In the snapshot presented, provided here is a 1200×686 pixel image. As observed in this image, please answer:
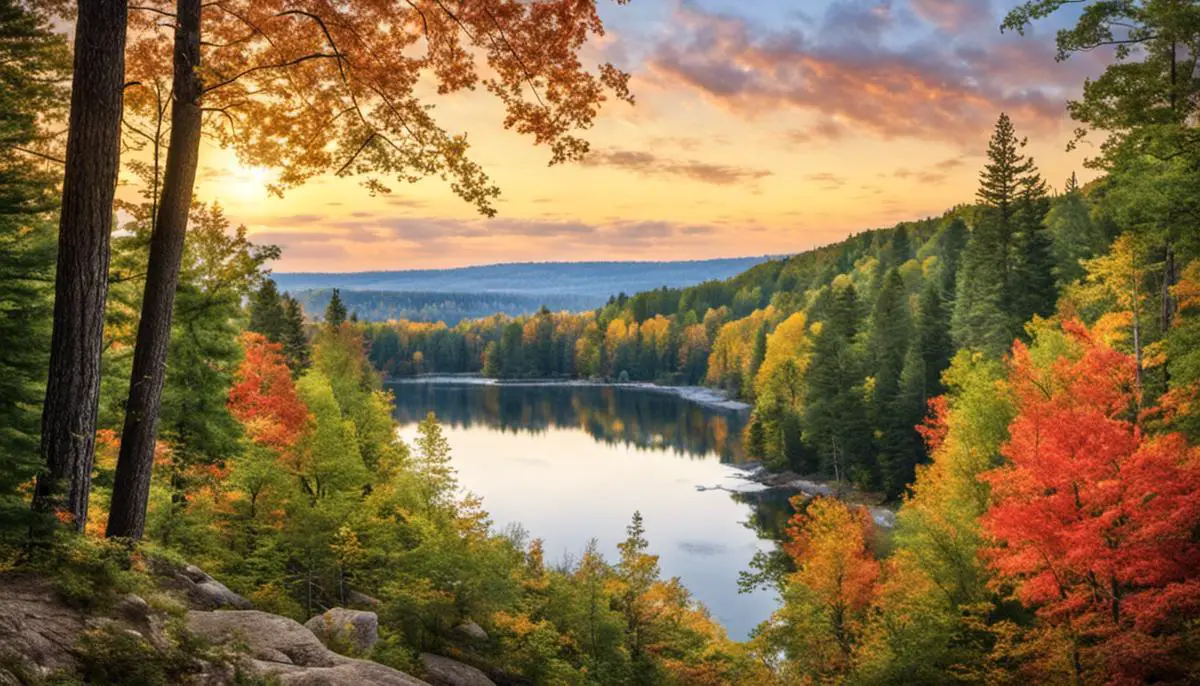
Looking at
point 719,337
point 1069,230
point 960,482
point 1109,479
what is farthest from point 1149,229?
point 719,337

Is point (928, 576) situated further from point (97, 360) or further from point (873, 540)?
point (97, 360)

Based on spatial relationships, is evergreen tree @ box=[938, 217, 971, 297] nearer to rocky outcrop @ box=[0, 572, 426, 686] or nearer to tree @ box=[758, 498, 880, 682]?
tree @ box=[758, 498, 880, 682]

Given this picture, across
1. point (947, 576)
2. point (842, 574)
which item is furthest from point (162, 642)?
point (842, 574)

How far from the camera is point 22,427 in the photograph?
41.3 feet

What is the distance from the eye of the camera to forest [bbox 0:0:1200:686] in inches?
331

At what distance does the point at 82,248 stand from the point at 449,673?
14931mm

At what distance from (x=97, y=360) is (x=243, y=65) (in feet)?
12.4

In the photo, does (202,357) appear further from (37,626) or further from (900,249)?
(900,249)

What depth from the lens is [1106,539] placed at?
2056 cm

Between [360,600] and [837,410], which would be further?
[837,410]

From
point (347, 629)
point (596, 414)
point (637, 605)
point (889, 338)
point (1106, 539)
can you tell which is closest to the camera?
point (347, 629)

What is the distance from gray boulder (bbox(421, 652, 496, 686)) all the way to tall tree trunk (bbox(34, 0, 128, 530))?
12.2 meters

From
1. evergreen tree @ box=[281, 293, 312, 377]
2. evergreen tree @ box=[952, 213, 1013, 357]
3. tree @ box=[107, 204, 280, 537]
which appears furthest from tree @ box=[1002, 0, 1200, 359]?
evergreen tree @ box=[281, 293, 312, 377]


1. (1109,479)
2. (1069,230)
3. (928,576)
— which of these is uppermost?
(1069,230)
